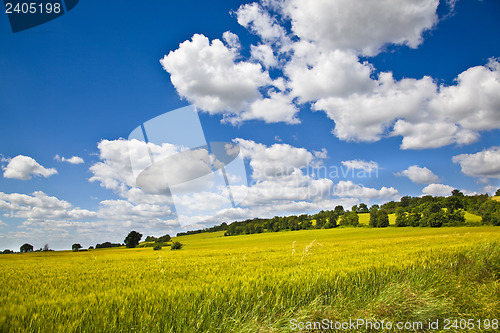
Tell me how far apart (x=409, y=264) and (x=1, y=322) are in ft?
26.9

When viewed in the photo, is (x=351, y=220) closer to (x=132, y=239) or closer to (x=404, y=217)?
(x=404, y=217)

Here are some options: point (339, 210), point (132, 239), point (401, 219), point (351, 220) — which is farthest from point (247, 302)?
point (339, 210)

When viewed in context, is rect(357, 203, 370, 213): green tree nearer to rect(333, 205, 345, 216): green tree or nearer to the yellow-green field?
rect(333, 205, 345, 216): green tree

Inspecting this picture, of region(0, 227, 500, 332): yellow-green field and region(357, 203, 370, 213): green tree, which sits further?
region(357, 203, 370, 213): green tree

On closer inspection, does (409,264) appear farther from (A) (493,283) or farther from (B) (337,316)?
(B) (337,316)

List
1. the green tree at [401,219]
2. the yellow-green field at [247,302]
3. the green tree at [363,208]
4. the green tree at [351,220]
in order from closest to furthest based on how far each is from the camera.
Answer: the yellow-green field at [247,302]
the green tree at [401,219]
the green tree at [351,220]
the green tree at [363,208]

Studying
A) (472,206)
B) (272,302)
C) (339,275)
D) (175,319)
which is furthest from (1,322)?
(472,206)

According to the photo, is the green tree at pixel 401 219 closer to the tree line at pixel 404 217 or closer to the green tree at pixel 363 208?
the tree line at pixel 404 217

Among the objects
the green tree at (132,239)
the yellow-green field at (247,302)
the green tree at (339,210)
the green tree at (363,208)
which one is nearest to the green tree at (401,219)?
the green tree at (339,210)

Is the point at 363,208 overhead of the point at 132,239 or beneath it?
overhead

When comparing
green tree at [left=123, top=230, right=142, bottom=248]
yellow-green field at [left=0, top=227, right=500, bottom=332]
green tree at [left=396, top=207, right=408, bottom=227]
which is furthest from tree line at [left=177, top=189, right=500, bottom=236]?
yellow-green field at [left=0, top=227, right=500, bottom=332]

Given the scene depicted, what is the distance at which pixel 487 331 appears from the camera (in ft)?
14.6

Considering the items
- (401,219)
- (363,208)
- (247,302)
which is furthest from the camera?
(363,208)

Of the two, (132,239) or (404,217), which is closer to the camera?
(132,239)
